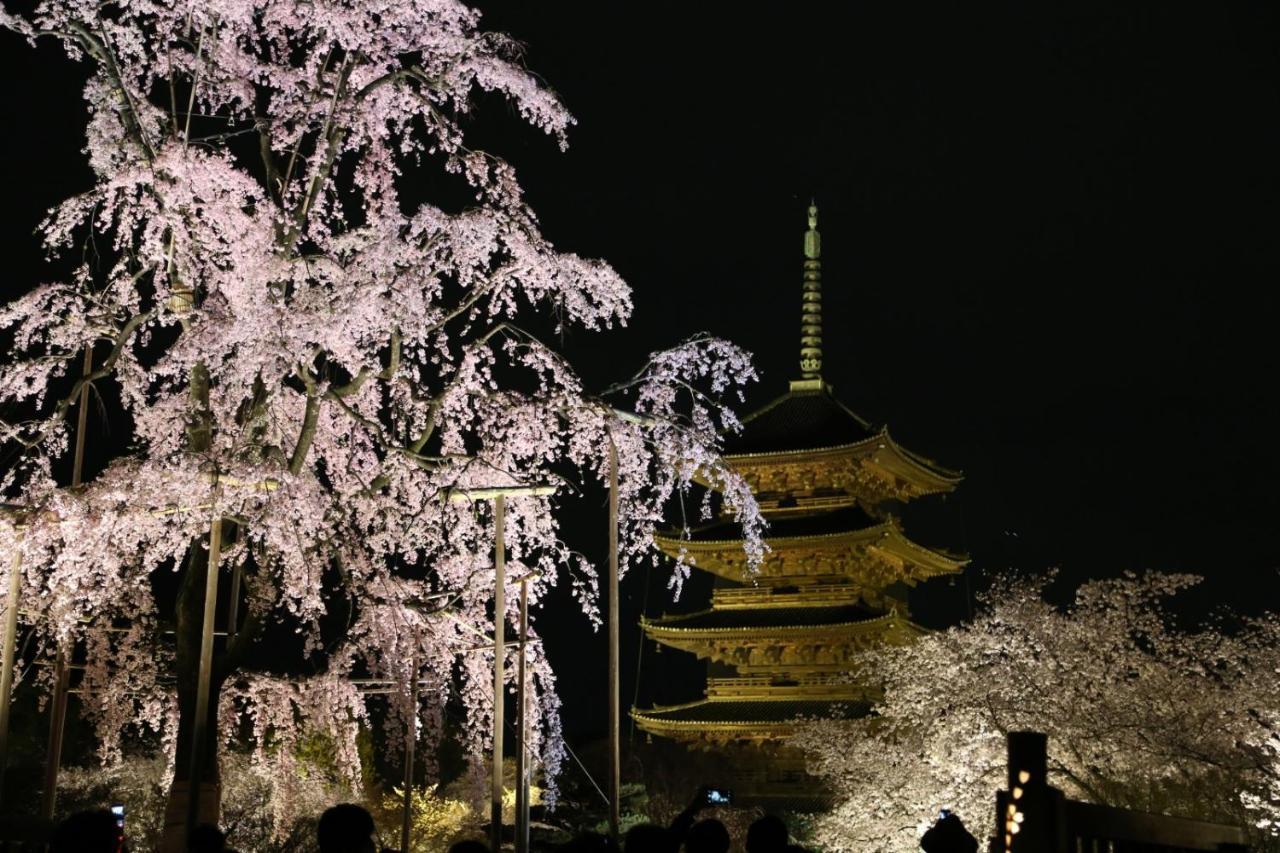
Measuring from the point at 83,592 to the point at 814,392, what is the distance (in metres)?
29.1

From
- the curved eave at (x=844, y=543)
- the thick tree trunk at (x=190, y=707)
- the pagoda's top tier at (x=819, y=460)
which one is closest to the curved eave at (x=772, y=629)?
the curved eave at (x=844, y=543)

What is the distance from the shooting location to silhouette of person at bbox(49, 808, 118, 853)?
4930mm

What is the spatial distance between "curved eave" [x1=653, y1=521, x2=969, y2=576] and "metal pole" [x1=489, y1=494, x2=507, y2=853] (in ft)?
59.0

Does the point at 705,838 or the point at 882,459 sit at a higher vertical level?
the point at 882,459

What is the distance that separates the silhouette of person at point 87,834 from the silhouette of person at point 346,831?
0.84 meters

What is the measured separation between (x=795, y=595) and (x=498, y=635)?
22.1 metres

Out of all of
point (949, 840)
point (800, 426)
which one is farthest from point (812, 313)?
point (949, 840)

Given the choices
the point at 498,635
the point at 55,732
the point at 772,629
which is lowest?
the point at 55,732

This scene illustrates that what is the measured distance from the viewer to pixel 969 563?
41.3m

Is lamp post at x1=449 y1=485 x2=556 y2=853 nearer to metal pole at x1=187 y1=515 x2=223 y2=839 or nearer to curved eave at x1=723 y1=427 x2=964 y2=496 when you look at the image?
metal pole at x1=187 y1=515 x2=223 y2=839

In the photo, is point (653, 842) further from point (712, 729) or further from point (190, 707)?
point (712, 729)

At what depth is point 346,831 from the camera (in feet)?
18.4

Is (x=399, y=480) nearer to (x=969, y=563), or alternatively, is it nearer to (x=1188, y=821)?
(x=1188, y=821)

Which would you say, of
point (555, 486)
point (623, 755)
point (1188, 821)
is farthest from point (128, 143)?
point (623, 755)
